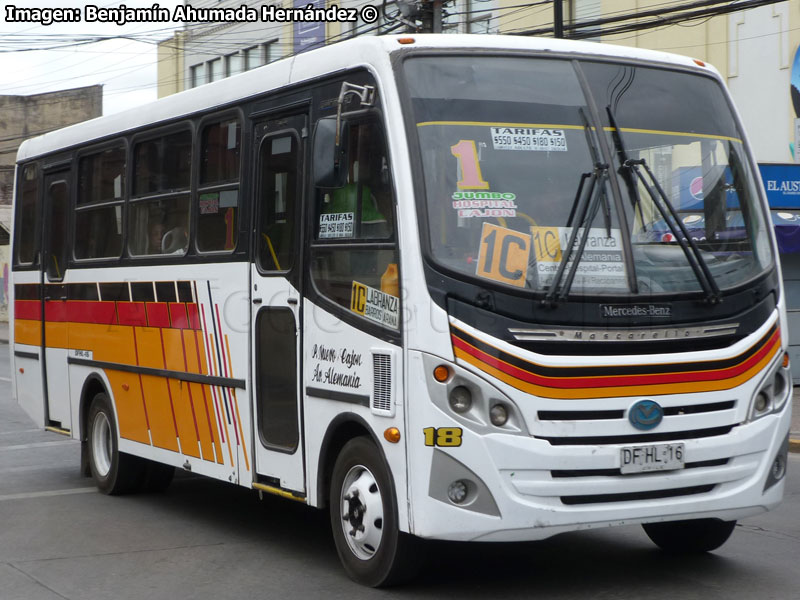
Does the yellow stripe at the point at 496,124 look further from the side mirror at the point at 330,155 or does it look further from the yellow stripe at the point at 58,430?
the yellow stripe at the point at 58,430

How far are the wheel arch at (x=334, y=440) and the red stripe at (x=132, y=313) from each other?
286 cm

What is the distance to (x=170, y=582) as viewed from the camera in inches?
271

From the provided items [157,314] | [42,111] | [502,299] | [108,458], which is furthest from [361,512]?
[42,111]

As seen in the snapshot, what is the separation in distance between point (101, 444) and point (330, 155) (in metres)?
4.77

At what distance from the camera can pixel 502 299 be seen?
19.7ft

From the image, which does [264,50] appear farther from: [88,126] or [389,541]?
[389,541]

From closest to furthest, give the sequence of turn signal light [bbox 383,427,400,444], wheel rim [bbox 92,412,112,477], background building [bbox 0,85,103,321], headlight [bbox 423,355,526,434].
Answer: headlight [bbox 423,355,526,434], turn signal light [bbox 383,427,400,444], wheel rim [bbox 92,412,112,477], background building [bbox 0,85,103,321]

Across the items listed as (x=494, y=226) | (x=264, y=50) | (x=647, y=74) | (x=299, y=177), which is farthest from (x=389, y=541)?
(x=264, y=50)

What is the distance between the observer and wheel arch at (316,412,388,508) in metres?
6.57

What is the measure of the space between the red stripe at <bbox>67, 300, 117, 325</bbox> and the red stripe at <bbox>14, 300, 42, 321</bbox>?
2.69 ft

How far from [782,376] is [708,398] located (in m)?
0.64

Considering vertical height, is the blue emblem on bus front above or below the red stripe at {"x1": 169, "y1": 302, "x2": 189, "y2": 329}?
below

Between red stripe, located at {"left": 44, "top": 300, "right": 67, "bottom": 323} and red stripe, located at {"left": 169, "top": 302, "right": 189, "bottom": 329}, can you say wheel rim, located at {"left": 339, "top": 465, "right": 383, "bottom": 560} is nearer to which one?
red stripe, located at {"left": 169, "top": 302, "right": 189, "bottom": 329}

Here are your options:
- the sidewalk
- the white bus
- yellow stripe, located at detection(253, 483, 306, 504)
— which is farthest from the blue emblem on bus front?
the sidewalk
